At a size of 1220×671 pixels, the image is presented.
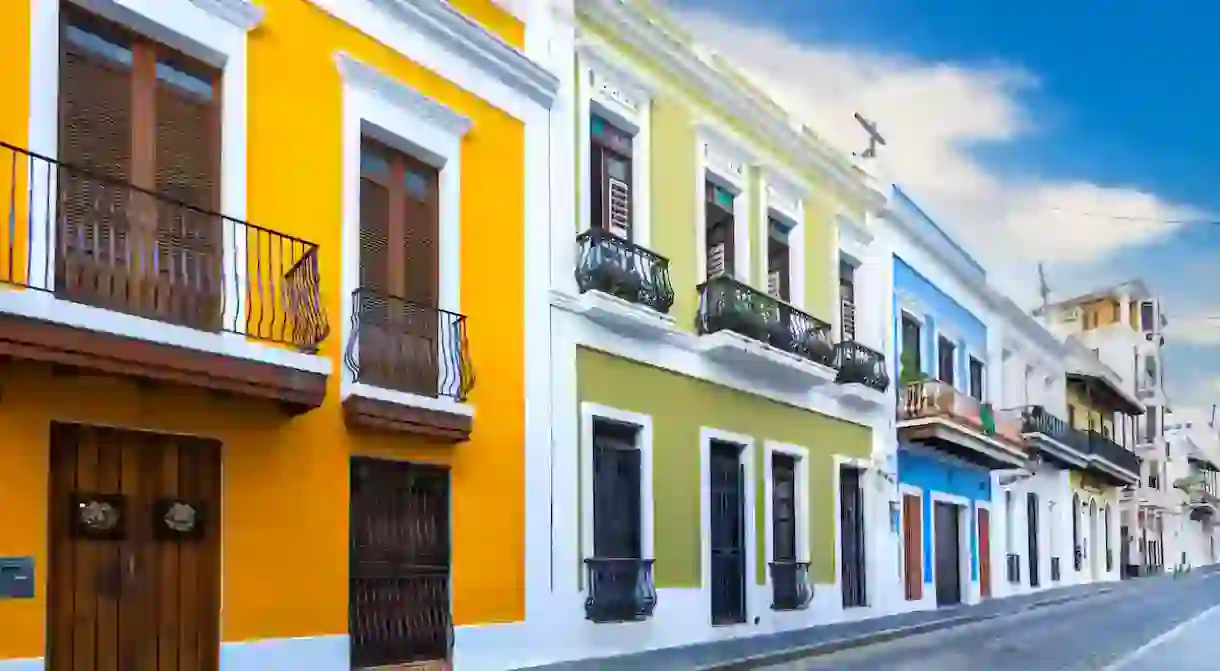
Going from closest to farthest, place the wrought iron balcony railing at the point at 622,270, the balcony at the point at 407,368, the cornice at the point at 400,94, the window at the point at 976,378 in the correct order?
the balcony at the point at 407,368 → the cornice at the point at 400,94 → the wrought iron balcony railing at the point at 622,270 → the window at the point at 976,378

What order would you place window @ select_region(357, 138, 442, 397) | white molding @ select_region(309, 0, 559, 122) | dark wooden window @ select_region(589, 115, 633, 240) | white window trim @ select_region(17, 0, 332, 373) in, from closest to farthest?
white window trim @ select_region(17, 0, 332, 373) → window @ select_region(357, 138, 442, 397) → white molding @ select_region(309, 0, 559, 122) → dark wooden window @ select_region(589, 115, 633, 240)

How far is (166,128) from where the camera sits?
30.4ft

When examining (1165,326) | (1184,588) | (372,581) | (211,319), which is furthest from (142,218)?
(1165,326)

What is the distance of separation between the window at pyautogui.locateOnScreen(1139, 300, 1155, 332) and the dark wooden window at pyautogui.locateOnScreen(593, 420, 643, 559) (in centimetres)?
4542

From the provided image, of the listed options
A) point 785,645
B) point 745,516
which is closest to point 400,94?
point 785,645

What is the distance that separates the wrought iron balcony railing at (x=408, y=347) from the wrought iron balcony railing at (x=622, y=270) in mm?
2160

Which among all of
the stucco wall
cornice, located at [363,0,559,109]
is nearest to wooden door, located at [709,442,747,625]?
the stucco wall

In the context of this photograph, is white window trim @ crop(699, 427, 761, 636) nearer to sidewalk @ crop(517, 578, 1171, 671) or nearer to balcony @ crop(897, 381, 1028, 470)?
sidewalk @ crop(517, 578, 1171, 671)

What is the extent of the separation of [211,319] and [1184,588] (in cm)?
3477

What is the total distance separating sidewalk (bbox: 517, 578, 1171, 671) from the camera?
13000 mm

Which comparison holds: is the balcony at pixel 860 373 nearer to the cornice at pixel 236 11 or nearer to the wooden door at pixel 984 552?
the wooden door at pixel 984 552

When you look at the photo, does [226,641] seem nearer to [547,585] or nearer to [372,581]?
[372,581]

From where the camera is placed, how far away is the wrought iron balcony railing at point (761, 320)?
16.1 meters

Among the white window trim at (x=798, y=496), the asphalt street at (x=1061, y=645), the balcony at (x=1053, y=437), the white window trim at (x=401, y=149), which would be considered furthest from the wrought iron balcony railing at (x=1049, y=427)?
the white window trim at (x=401, y=149)
